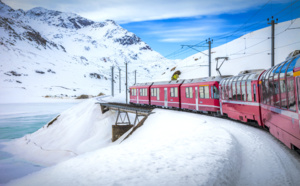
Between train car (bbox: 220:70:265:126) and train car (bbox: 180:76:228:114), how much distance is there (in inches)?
49.6

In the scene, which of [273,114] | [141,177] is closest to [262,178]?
[141,177]

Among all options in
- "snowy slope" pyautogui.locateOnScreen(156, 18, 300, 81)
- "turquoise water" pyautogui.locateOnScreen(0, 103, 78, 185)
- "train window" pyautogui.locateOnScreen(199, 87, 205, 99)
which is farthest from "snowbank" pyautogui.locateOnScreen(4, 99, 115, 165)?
"snowy slope" pyautogui.locateOnScreen(156, 18, 300, 81)

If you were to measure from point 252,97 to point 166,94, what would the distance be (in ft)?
46.2

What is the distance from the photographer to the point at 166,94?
90.1ft

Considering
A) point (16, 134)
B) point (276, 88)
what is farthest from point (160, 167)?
point (16, 134)

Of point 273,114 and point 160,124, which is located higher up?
point 273,114

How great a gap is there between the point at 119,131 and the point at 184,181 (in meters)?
26.0

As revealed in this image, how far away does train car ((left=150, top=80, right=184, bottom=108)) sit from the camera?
25578 millimetres

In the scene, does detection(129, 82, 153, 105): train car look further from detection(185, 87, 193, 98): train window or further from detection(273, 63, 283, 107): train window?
detection(273, 63, 283, 107): train window

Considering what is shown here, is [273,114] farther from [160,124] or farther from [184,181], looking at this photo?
[160,124]

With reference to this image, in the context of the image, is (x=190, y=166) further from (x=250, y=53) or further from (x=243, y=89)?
(x=250, y=53)

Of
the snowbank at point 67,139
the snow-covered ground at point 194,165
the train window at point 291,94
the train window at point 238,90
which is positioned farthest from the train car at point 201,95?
the snowbank at point 67,139

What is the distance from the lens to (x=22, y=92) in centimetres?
11938

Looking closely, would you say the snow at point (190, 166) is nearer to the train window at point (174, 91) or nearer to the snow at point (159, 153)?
the snow at point (159, 153)
